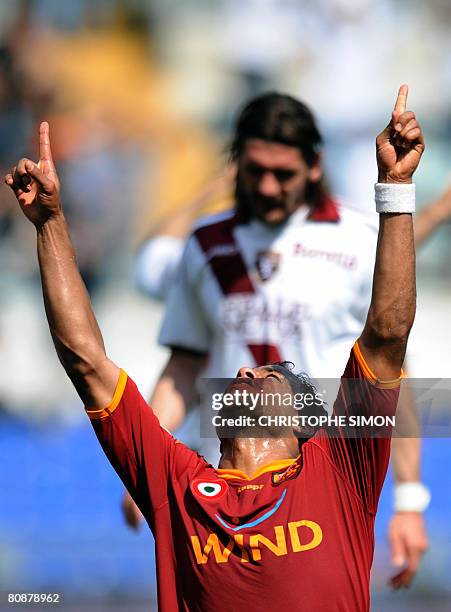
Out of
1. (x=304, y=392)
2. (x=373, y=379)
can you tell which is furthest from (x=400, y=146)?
(x=304, y=392)

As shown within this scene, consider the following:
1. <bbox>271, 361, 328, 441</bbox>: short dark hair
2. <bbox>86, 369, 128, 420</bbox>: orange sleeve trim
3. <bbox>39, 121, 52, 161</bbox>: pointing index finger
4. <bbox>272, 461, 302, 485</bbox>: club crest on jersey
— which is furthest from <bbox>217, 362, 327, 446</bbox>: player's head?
<bbox>39, 121, 52, 161</bbox>: pointing index finger

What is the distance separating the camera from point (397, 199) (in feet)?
9.18

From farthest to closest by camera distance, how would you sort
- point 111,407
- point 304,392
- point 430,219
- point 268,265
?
point 430,219
point 268,265
point 304,392
point 111,407

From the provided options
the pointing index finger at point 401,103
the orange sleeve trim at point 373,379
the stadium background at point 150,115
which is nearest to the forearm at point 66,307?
the orange sleeve trim at point 373,379

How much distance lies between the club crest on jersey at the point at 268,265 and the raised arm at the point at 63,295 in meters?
1.77

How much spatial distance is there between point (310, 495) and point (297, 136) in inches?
82.5

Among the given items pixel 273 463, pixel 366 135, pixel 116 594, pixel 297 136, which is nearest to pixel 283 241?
pixel 297 136

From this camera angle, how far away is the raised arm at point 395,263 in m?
2.76

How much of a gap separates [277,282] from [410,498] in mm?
965

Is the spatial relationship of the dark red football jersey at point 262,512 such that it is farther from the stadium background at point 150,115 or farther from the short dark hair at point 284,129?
the stadium background at point 150,115

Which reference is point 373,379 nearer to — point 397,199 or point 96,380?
point 397,199

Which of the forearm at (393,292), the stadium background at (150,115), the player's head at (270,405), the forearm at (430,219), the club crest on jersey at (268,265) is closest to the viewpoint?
the forearm at (393,292)

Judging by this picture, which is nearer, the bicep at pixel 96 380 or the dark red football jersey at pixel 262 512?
the dark red football jersey at pixel 262 512

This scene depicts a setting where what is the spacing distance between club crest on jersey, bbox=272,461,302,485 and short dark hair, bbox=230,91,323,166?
195cm
